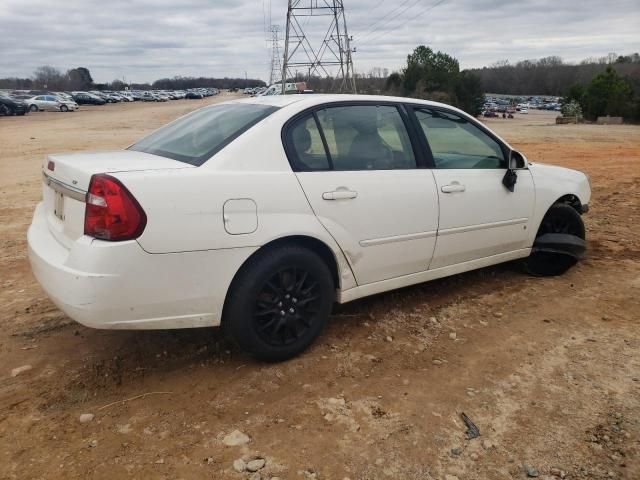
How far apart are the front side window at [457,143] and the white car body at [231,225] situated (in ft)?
0.37

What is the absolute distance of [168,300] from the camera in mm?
2939

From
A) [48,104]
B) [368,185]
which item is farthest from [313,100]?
[48,104]

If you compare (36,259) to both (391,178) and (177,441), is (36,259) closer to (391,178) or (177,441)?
(177,441)

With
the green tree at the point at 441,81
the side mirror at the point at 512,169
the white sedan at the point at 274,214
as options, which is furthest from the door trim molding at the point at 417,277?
the green tree at the point at 441,81

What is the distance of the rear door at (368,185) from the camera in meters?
3.43

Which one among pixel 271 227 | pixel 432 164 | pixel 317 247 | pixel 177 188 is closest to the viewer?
pixel 177 188

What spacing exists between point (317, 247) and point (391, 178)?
0.73m

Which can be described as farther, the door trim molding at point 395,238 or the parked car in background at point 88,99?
the parked car in background at point 88,99

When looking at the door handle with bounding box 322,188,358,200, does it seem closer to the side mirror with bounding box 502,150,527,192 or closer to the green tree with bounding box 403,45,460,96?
the side mirror with bounding box 502,150,527,192

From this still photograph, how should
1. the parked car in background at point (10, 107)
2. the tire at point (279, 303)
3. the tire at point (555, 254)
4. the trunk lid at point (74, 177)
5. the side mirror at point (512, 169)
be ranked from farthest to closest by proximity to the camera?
the parked car in background at point (10, 107) < the tire at point (555, 254) < the side mirror at point (512, 169) < the tire at point (279, 303) < the trunk lid at point (74, 177)

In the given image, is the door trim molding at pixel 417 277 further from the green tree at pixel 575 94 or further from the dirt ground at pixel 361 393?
the green tree at pixel 575 94

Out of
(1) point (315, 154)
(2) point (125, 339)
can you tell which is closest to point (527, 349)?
(1) point (315, 154)

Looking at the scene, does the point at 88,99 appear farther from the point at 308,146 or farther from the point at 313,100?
the point at 308,146

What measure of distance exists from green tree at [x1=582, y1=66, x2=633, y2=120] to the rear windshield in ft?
154
